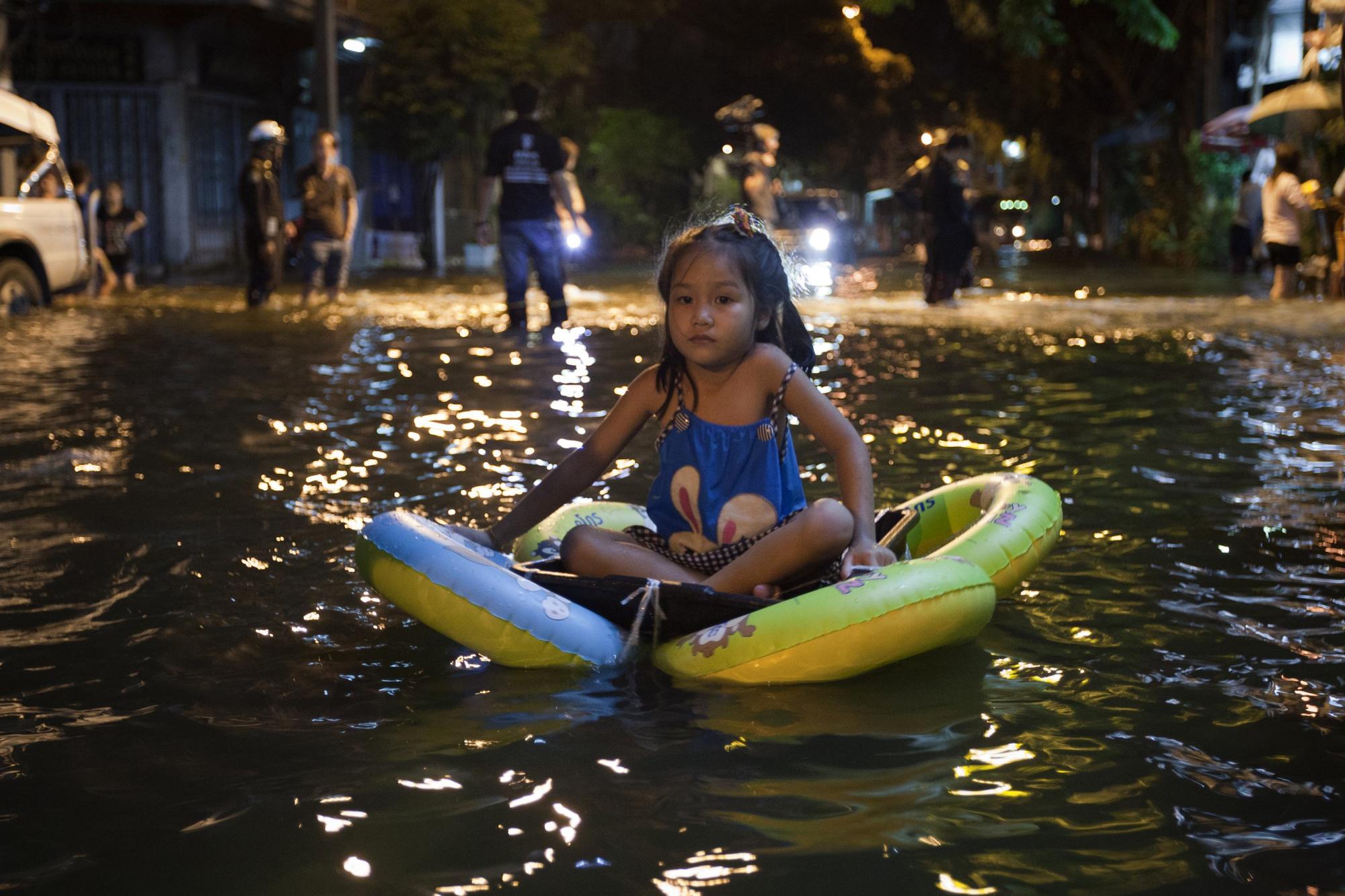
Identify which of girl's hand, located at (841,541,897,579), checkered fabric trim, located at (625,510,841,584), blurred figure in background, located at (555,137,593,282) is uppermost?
blurred figure in background, located at (555,137,593,282)

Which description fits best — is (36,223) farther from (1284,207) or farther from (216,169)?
(1284,207)

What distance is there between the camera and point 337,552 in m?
5.40

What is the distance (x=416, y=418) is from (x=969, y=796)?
598 cm

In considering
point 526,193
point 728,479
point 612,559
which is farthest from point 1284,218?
point 612,559

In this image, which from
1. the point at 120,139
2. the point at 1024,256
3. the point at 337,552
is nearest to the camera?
the point at 337,552

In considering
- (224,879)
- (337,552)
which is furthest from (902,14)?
(224,879)

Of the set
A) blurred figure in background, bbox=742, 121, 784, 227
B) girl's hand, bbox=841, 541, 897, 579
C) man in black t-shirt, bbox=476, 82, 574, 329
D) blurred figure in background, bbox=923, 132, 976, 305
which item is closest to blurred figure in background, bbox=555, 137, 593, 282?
man in black t-shirt, bbox=476, 82, 574, 329

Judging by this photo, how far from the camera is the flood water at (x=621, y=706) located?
9.34 ft

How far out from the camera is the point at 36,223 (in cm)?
1614

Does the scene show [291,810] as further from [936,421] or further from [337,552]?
[936,421]

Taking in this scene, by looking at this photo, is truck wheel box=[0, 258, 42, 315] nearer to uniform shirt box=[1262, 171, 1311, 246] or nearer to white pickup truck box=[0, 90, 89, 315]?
white pickup truck box=[0, 90, 89, 315]

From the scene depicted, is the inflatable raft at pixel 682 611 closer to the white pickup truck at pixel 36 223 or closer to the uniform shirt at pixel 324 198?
the white pickup truck at pixel 36 223

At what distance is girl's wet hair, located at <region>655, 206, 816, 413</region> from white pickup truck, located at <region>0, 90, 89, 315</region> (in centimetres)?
1290

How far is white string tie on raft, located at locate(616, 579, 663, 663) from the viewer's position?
4043 mm
